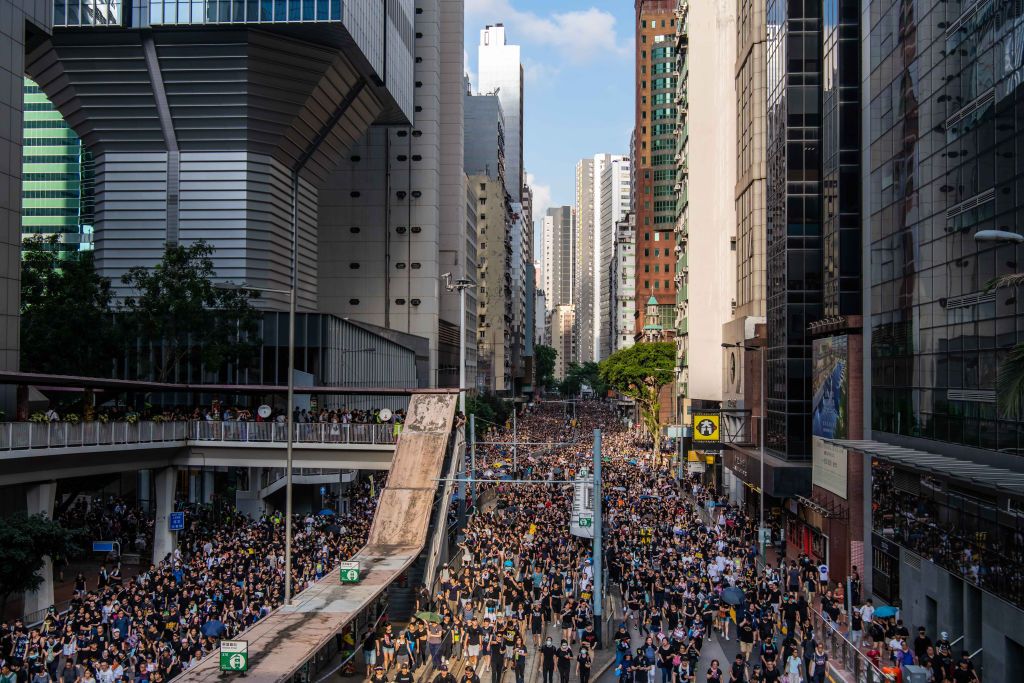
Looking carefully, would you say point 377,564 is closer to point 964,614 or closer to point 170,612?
point 170,612

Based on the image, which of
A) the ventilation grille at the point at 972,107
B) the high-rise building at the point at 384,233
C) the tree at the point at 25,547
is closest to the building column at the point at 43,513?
the tree at the point at 25,547

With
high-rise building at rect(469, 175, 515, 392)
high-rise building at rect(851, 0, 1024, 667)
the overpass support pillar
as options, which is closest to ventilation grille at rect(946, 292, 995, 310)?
high-rise building at rect(851, 0, 1024, 667)

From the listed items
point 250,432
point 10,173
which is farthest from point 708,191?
point 10,173

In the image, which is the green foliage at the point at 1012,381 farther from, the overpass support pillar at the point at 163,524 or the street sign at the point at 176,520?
the overpass support pillar at the point at 163,524

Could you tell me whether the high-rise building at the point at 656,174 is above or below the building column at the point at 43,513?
above

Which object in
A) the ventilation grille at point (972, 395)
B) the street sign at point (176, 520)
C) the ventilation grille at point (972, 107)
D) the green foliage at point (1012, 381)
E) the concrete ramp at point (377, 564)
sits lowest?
the street sign at point (176, 520)

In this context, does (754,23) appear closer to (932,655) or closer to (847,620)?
(847,620)
